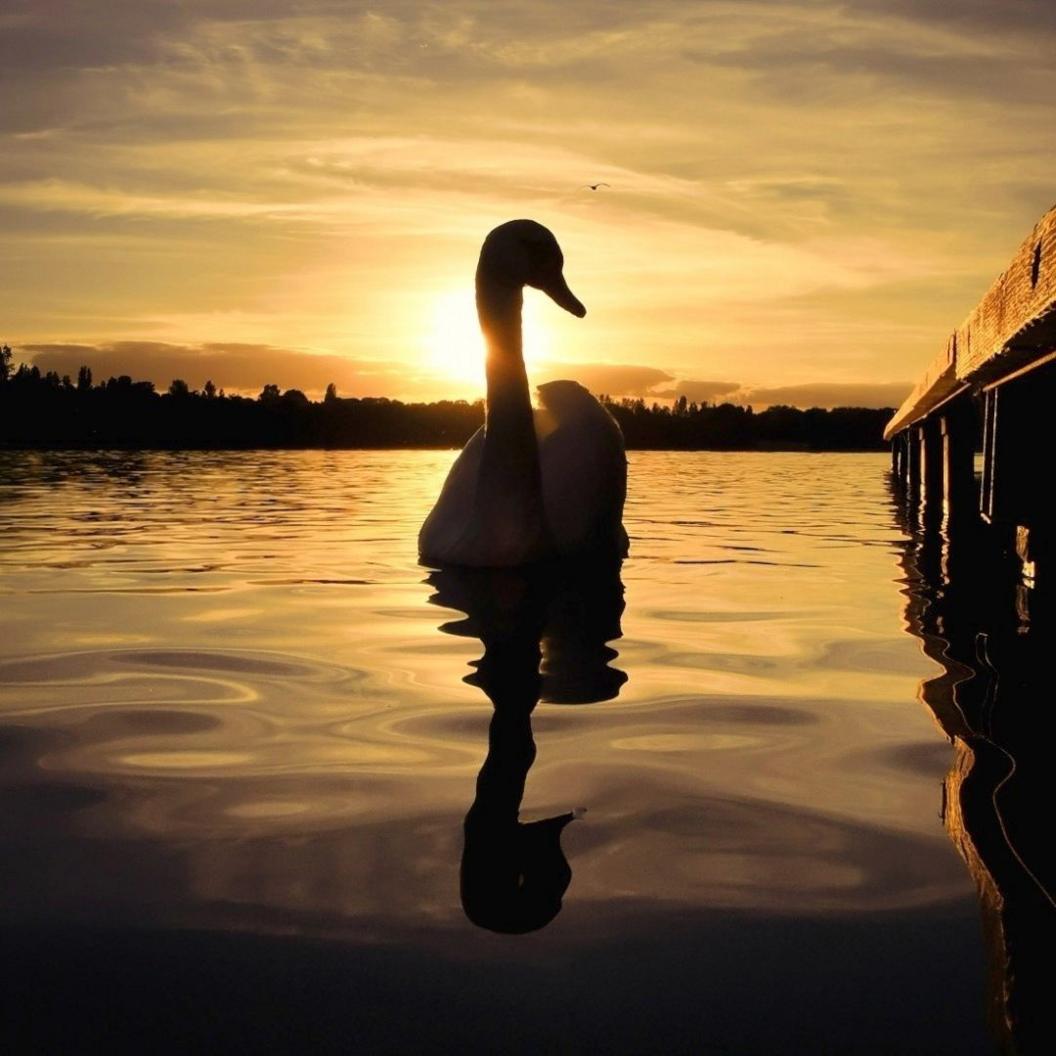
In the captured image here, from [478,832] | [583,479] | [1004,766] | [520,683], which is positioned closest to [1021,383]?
[583,479]

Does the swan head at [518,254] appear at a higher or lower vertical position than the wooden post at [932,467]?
higher

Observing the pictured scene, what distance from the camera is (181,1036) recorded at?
217 centimetres

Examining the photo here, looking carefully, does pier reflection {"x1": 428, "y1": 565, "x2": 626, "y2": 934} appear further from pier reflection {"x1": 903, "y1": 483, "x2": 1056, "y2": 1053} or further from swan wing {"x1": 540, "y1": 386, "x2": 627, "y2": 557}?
pier reflection {"x1": 903, "y1": 483, "x2": 1056, "y2": 1053}

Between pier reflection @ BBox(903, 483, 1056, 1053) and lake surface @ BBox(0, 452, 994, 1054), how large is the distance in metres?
0.06

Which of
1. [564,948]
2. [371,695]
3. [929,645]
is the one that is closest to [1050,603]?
[929,645]

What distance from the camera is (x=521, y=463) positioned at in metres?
8.20

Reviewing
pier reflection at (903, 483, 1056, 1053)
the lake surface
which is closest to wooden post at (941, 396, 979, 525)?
pier reflection at (903, 483, 1056, 1053)

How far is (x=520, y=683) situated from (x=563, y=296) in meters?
4.84

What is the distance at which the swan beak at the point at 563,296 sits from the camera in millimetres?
9367

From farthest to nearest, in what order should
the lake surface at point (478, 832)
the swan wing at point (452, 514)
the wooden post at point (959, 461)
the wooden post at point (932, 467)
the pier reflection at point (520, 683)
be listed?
the wooden post at point (932, 467) < the wooden post at point (959, 461) < the swan wing at point (452, 514) < the pier reflection at point (520, 683) < the lake surface at point (478, 832)

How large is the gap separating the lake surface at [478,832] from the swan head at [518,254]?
8.89 ft

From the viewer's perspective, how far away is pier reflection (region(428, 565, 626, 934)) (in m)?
2.79

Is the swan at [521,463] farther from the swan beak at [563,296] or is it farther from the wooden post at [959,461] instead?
the wooden post at [959,461]

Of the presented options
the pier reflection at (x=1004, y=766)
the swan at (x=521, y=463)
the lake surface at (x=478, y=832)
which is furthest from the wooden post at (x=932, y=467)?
the lake surface at (x=478, y=832)
